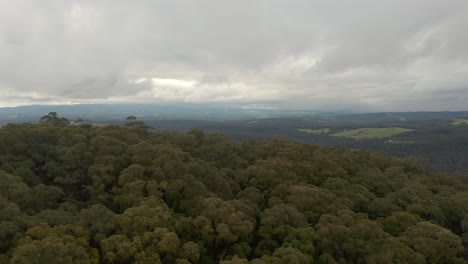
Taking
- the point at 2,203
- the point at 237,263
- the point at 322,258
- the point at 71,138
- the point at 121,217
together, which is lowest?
the point at 322,258

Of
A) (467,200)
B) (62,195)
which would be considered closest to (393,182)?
(467,200)

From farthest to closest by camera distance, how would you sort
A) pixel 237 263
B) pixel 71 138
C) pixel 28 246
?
pixel 71 138 → pixel 237 263 → pixel 28 246

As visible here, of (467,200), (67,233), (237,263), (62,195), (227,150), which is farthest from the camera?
(227,150)

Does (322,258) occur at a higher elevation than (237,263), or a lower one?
lower

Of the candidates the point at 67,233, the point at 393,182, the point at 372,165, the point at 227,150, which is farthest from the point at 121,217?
the point at 372,165

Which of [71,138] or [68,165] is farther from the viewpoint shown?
[71,138]

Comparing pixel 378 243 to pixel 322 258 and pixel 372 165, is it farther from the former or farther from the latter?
pixel 372 165
